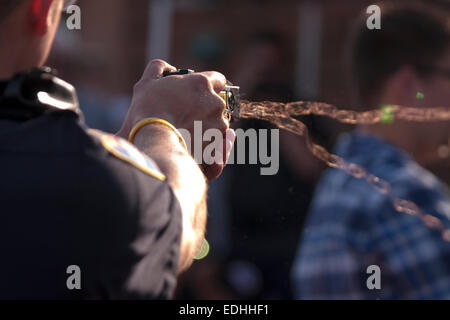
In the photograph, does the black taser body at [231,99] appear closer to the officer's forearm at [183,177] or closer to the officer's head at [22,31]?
the officer's forearm at [183,177]

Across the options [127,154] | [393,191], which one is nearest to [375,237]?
[393,191]

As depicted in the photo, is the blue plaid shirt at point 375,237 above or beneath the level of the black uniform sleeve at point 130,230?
above

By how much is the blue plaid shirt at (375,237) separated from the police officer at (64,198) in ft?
3.65

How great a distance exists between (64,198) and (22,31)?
0.96 ft

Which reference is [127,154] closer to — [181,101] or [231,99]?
[181,101]

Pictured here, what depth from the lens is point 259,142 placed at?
228 cm

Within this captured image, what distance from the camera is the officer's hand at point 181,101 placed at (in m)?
1.44

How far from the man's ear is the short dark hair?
4.62 ft

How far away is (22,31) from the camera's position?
1.23 m

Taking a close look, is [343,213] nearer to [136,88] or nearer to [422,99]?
[422,99]

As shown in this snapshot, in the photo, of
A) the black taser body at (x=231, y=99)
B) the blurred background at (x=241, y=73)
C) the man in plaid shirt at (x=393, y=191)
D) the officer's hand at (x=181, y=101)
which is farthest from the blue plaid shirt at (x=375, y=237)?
the officer's hand at (x=181, y=101)

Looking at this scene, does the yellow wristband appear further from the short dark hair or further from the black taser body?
the short dark hair

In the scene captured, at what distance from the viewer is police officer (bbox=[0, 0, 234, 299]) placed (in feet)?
3.67

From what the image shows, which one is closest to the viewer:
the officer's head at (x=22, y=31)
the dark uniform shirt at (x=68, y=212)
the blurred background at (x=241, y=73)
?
the dark uniform shirt at (x=68, y=212)
